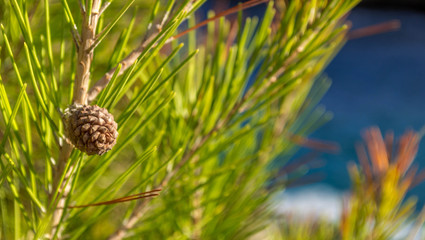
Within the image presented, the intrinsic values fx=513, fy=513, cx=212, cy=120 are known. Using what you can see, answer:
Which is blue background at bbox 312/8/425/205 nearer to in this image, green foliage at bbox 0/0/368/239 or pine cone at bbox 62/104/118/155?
green foliage at bbox 0/0/368/239

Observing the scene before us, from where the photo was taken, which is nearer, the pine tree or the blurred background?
the pine tree

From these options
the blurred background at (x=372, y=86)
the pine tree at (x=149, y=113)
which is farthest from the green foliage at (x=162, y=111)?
the blurred background at (x=372, y=86)

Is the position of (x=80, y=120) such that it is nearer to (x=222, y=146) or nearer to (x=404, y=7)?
(x=222, y=146)

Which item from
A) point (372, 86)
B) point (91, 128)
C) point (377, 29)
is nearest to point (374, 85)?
point (372, 86)

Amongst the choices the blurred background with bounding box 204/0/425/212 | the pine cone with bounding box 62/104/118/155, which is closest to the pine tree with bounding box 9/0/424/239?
the pine cone with bounding box 62/104/118/155

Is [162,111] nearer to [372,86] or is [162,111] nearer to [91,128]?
[91,128]

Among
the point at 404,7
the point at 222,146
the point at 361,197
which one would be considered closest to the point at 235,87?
the point at 222,146
